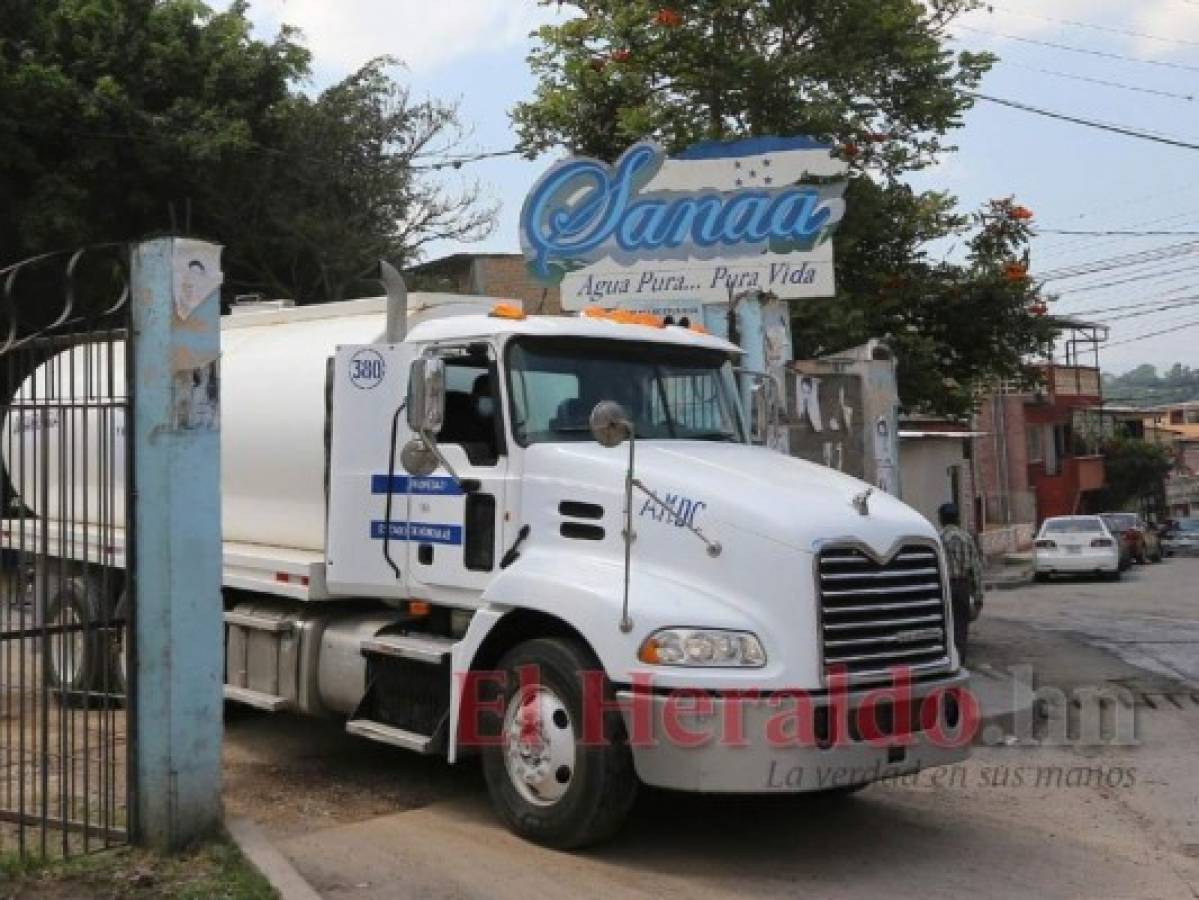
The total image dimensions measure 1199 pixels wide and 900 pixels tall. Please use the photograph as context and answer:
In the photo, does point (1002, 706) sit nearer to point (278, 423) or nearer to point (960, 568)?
point (960, 568)

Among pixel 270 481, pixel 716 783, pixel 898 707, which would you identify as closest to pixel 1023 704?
pixel 898 707

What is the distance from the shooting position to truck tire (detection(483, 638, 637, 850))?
6.21m

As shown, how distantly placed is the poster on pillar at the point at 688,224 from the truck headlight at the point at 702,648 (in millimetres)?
5610

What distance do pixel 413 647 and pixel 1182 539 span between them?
4260 centimetres

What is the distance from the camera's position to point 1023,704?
1050 centimetres

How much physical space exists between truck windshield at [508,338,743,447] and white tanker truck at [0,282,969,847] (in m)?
0.02

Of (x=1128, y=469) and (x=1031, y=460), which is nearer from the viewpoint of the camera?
(x=1031, y=460)

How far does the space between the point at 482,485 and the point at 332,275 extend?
1572cm

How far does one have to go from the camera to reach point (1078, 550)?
2894cm

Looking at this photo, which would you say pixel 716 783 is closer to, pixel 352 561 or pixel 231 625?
pixel 352 561

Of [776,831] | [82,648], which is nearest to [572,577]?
[776,831]

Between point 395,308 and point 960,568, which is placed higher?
point 395,308

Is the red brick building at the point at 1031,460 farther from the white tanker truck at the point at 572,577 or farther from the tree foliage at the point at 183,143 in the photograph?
the white tanker truck at the point at 572,577

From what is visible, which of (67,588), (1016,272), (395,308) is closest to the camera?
(67,588)
